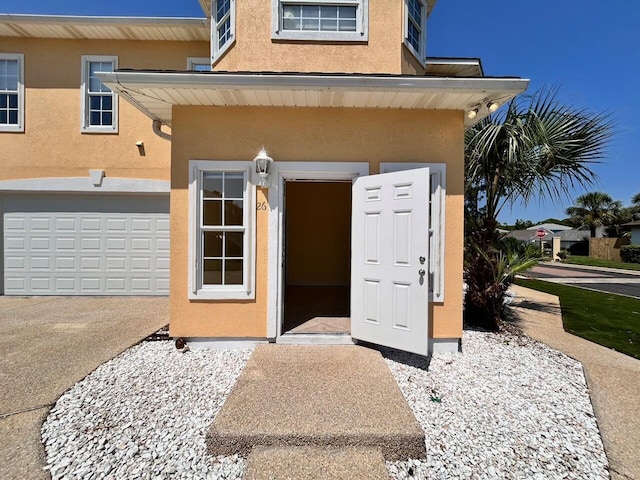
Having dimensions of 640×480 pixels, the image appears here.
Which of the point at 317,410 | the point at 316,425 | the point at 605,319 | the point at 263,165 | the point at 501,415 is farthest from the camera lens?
the point at 605,319

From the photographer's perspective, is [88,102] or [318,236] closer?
[88,102]

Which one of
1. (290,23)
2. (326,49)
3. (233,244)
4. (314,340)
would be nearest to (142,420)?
(314,340)

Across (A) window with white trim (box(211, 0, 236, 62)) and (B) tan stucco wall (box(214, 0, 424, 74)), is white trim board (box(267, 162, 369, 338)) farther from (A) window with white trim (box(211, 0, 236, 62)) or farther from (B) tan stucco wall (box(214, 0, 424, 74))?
(A) window with white trim (box(211, 0, 236, 62))

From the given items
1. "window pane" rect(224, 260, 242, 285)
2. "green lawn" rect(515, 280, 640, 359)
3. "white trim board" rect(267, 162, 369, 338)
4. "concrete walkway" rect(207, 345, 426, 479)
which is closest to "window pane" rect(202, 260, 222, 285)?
"window pane" rect(224, 260, 242, 285)

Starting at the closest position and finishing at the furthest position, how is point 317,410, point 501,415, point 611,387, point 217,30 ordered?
1. point 317,410
2. point 501,415
3. point 611,387
4. point 217,30

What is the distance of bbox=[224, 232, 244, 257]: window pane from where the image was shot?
4582 millimetres

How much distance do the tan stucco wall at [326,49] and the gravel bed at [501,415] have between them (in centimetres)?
497

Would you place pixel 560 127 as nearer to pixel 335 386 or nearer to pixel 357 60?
pixel 357 60

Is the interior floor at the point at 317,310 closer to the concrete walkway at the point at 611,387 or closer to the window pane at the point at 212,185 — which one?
the window pane at the point at 212,185

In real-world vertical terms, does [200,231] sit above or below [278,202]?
below

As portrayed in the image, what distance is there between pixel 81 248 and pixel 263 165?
6.81m

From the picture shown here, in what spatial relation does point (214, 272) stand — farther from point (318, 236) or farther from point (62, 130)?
point (62, 130)

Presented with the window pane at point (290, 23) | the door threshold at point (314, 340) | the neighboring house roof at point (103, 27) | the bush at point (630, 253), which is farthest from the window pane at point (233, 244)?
the bush at point (630, 253)

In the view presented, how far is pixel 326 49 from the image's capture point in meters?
5.07
